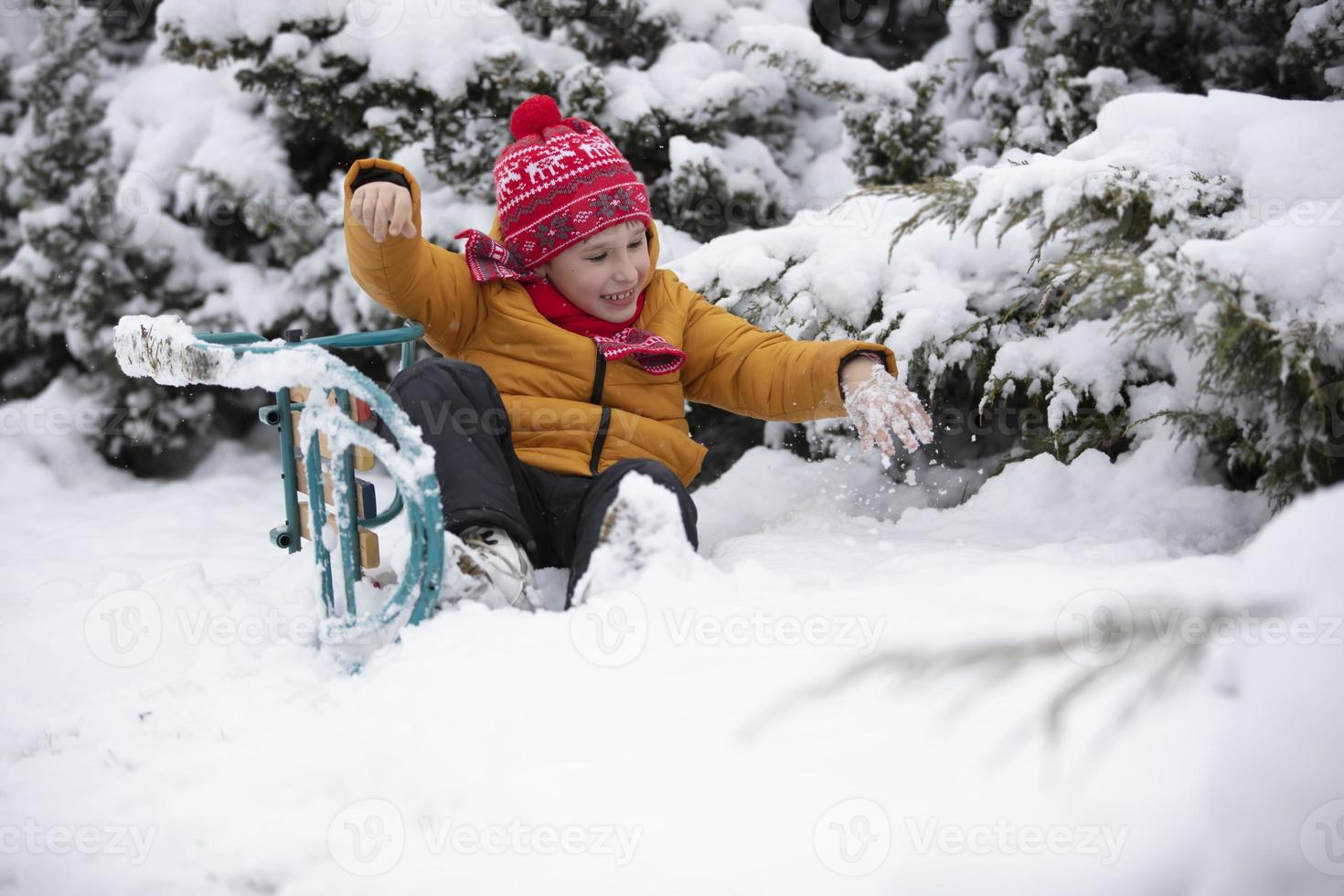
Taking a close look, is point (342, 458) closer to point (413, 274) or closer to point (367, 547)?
point (367, 547)

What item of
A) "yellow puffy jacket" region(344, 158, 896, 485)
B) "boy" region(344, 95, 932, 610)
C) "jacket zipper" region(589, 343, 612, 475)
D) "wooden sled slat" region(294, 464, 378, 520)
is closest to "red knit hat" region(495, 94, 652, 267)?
"boy" region(344, 95, 932, 610)

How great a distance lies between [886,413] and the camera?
6.78ft

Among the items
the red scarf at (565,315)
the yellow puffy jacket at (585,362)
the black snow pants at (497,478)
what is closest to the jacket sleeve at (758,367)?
the yellow puffy jacket at (585,362)

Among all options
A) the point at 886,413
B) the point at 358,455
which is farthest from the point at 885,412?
the point at 358,455

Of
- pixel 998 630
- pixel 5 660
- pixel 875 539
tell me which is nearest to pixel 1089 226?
pixel 875 539

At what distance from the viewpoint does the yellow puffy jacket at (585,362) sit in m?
2.24

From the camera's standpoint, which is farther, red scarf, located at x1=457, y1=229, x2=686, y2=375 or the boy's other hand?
red scarf, located at x1=457, y1=229, x2=686, y2=375

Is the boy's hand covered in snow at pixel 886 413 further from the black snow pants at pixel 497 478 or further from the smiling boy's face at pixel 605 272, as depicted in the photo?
the smiling boy's face at pixel 605 272

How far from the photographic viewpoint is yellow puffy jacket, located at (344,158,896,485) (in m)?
2.24

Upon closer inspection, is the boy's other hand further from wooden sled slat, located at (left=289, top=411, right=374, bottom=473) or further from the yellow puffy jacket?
wooden sled slat, located at (left=289, top=411, right=374, bottom=473)

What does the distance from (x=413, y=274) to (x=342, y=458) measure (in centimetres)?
59

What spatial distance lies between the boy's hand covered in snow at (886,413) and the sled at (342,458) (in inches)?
35.2

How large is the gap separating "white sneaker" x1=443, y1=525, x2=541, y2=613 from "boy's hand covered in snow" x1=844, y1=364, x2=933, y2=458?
0.74 m

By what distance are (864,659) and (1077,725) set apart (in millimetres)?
289
